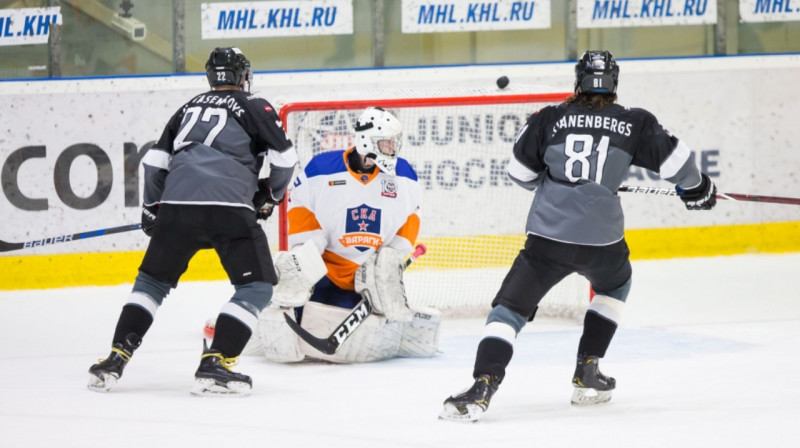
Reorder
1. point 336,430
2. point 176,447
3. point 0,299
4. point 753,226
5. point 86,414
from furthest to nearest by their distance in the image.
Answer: point 753,226
point 0,299
point 86,414
point 336,430
point 176,447

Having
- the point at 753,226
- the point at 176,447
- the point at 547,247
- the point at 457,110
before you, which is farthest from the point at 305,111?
the point at 753,226

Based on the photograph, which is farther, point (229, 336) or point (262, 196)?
point (262, 196)

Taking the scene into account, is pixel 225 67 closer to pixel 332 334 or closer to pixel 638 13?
pixel 332 334

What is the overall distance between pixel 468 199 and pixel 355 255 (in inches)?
61.7

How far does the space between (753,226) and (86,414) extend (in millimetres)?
5060

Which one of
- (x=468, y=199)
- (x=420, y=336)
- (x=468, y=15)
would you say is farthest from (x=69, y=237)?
(x=468, y=15)

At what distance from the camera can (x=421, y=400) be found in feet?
12.4

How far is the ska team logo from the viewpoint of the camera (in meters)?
4.59

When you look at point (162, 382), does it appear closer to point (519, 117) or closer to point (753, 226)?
point (519, 117)

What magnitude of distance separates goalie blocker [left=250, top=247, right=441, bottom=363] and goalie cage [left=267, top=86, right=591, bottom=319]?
46.5 inches

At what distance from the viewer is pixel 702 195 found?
12.0ft

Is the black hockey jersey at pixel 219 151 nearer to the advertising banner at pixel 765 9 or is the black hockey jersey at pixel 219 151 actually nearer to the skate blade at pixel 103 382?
the skate blade at pixel 103 382

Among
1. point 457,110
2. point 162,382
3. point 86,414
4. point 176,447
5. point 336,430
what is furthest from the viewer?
point 457,110

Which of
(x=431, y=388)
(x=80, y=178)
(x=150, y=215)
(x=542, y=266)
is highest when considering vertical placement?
(x=80, y=178)
